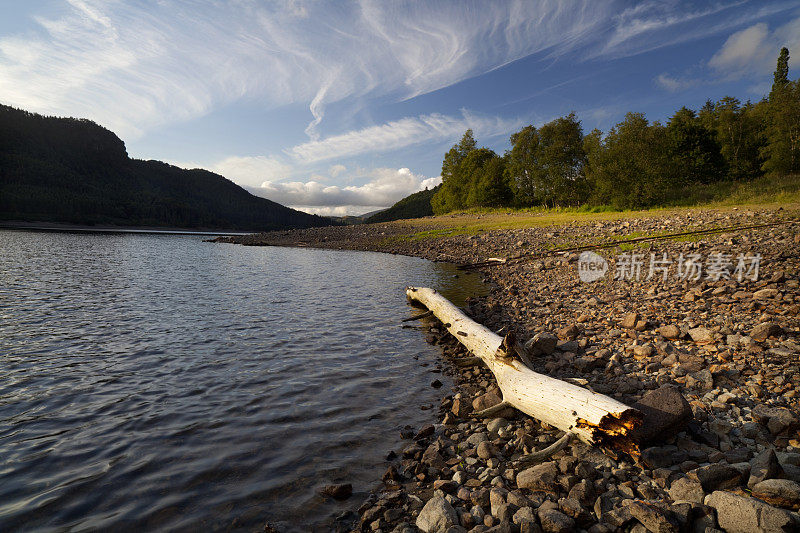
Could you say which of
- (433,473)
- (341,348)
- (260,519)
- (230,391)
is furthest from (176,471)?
(341,348)

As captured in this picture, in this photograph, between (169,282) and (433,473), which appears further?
(169,282)

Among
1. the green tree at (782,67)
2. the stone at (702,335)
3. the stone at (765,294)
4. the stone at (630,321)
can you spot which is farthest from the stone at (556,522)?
the green tree at (782,67)

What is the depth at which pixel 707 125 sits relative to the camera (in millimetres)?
63469

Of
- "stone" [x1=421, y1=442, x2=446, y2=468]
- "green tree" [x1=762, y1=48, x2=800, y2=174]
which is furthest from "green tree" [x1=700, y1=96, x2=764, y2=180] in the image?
"stone" [x1=421, y1=442, x2=446, y2=468]

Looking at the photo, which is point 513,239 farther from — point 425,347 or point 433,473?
point 433,473

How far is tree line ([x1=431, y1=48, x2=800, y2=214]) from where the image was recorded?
4662 cm

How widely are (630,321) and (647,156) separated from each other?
154 feet

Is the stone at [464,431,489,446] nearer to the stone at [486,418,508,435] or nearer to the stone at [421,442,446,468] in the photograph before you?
the stone at [486,418,508,435]

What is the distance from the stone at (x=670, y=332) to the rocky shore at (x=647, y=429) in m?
0.05

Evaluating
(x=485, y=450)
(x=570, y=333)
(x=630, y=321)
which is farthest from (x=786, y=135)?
(x=485, y=450)

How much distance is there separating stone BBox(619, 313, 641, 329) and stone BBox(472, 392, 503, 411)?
5.37 m

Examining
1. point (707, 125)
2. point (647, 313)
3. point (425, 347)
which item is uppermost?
point (707, 125)

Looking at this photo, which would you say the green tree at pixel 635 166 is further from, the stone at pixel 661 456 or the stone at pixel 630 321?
the stone at pixel 661 456

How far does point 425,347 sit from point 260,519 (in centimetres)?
780
